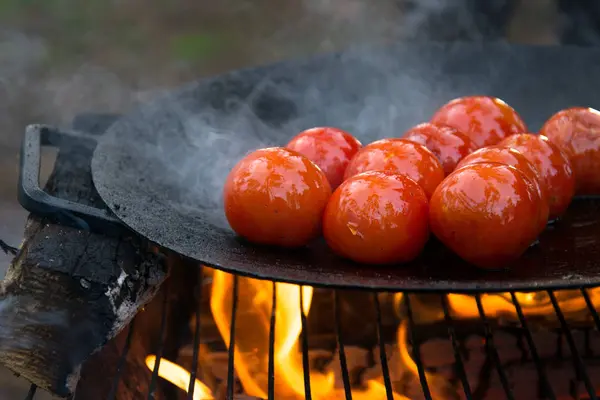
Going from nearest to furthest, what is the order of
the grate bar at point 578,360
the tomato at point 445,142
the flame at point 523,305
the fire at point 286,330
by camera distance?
the grate bar at point 578,360 < the fire at point 286,330 < the tomato at point 445,142 < the flame at point 523,305

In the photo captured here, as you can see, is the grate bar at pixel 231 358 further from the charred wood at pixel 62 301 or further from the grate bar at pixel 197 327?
the charred wood at pixel 62 301

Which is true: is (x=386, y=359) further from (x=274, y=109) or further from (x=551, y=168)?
(x=274, y=109)

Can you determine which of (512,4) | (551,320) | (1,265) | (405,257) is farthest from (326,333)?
(512,4)

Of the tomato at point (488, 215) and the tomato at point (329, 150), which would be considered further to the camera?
the tomato at point (329, 150)

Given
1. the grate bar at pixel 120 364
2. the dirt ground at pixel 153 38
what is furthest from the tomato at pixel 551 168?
the dirt ground at pixel 153 38

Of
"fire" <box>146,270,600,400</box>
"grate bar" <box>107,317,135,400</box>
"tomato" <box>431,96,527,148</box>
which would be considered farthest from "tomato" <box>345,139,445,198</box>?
"grate bar" <box>107,317,135,400</box>

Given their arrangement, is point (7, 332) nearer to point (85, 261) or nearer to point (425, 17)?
point (85, 261)

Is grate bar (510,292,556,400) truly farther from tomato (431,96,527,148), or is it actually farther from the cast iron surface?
tomato (431,96,527,148)
